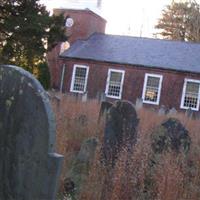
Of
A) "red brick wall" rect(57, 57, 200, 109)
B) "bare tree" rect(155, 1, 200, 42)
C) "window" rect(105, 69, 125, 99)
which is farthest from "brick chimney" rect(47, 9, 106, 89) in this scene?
"bare tree" rect(155, 1, 200, 42)

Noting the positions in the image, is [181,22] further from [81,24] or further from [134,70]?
[134,70]

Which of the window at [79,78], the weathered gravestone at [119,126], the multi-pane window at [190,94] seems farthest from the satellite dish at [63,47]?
the weathered gravestone at [119,126]

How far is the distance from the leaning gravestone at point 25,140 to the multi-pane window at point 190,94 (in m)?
31.7

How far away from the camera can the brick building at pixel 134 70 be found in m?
36.3

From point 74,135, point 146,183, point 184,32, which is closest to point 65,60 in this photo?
point 184,32

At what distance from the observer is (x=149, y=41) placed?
131 ft

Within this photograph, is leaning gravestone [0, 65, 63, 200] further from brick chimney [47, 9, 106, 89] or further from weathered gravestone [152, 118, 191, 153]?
brick chimney [47, 9, 106, 89]

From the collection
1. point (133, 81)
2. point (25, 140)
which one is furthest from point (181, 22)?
point (25, 140)

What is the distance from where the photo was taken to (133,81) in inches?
1492

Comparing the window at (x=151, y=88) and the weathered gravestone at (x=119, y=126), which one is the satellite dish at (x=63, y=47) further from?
the weathered gravestone at (x=119, y=126)

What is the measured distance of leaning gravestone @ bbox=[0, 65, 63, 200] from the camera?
4840mm

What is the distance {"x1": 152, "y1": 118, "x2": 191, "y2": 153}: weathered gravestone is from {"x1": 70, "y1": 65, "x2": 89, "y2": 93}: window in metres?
29.2

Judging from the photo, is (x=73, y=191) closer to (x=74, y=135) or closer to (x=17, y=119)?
(x=17, y=119)

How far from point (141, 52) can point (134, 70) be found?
1.76 metres
